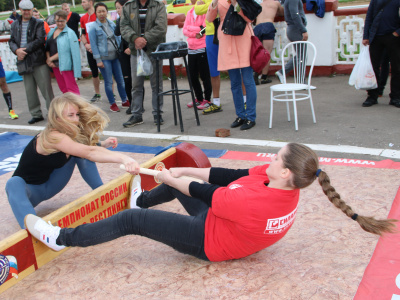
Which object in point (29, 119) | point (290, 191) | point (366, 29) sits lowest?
point (29, 119)

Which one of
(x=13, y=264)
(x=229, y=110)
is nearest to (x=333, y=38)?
(x=229, y=110)

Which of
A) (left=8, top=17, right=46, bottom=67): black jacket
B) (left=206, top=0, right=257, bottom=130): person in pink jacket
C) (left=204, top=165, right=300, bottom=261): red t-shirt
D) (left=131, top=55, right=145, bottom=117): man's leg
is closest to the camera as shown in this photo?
(left=204, top=165, right=300, bottom=261): red t-shirt

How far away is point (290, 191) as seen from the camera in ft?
8.03

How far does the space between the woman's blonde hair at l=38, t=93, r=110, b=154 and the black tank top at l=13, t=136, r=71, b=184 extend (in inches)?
3.3

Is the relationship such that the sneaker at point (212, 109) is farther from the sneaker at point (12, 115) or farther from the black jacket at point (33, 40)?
the sneaker at point (12, 115)

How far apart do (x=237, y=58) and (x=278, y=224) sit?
3.46m

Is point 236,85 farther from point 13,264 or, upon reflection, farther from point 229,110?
point 13,264

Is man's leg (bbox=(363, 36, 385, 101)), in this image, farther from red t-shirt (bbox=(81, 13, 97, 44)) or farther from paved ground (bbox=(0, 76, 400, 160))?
red t-shirt (bbox=(81, 13, 97, 44))

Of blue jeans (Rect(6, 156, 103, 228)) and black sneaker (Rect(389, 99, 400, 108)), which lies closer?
blue jeans (Rect(6, 156, 103, 228))

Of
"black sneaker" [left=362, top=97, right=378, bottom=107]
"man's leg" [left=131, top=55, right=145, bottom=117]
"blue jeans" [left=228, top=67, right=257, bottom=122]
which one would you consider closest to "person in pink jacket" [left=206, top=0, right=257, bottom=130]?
"blue jeans" [left=228, top=67, right=257, bottom=122]

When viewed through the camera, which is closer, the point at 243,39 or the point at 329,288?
the point at 329,288

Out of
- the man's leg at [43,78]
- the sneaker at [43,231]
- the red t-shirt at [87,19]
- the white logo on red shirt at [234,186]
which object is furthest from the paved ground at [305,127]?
the sneaker at [43,231]

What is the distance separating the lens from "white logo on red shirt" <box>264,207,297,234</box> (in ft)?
8.11

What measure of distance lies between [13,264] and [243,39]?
3951 mm
